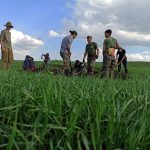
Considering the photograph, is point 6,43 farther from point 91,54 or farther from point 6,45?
point 91,54

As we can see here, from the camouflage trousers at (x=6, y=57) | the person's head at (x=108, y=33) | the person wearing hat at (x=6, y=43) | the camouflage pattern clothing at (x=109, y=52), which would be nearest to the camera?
the camouflage pattern clothing at (x=109, y=52)

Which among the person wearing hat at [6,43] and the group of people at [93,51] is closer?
Answer: the group of people at [93,51]

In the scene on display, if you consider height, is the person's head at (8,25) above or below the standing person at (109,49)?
above

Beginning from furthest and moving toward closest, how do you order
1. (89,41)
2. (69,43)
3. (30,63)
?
(30,63) < (89,41) < (69,43)

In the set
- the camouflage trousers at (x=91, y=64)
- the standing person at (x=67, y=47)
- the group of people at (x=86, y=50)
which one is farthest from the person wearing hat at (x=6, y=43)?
the camouflage trousers at (x=91, y=64)

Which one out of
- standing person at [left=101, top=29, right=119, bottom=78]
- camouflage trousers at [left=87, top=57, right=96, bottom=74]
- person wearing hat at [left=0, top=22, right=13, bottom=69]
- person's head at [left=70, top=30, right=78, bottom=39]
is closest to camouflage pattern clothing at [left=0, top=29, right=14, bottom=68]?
person wearing hat at [left=0, top=22, right=13, bottom=69]

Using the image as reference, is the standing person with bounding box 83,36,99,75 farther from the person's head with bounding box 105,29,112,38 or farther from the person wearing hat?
the person wearing hat

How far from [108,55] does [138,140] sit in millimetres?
13953

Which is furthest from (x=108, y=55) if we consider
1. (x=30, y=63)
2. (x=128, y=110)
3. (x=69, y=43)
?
(x=128, y=110)

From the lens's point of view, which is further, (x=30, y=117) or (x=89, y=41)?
(x=89, y=41)

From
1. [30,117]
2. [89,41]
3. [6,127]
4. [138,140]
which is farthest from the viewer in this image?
[89,41]

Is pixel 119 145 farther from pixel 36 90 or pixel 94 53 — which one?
pixel 94 53

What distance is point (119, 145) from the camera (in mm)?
2113

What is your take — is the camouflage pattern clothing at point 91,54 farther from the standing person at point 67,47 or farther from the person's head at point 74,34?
the person's head at point 74,34
